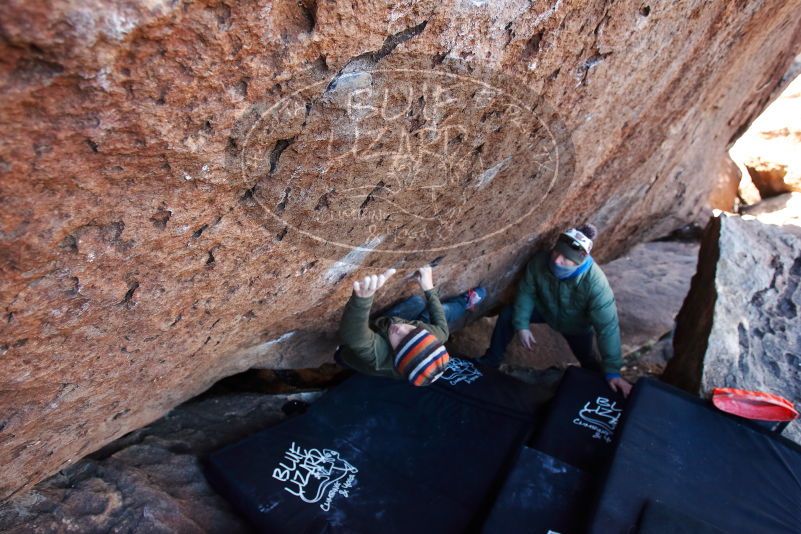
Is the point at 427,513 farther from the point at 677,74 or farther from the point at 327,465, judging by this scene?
the point at 677,74

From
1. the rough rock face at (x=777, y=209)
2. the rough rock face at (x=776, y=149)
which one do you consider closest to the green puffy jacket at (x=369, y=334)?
the rough rock face at (x=777, y=209)

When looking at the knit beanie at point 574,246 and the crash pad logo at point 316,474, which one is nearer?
the crash pad logo at point 316,474

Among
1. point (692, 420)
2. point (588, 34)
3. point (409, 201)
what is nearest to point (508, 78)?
point (588, 34)

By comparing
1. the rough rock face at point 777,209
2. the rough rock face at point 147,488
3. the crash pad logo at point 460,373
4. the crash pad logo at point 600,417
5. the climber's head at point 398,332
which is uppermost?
the rough rock face at point 777,209

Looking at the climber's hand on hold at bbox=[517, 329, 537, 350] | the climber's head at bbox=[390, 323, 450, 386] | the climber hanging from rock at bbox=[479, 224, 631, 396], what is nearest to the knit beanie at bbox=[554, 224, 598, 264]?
the climber hanging from rock at bbox=[479, 224, 631, 396]

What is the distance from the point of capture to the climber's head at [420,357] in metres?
3.09

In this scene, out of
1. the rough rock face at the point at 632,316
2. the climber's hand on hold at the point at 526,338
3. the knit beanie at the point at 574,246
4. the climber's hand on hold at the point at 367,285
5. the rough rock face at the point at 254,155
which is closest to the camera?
the rough rock face at the point at 254,155

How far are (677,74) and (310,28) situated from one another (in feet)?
8.33

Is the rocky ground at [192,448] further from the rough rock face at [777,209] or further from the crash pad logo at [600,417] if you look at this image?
the rough rock face at [777,209]

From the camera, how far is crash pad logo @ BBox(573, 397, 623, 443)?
124 inches

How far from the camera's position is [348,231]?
2.50 metres

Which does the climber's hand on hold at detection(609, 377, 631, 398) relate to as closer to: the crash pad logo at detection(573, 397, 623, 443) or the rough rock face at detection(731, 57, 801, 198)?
the crash pad logo at detection(573, 397, 623, 443)

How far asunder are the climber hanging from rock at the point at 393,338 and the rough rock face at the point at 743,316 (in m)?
1.65

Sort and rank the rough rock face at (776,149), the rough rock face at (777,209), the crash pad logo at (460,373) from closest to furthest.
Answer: the crash pad logo at (460,373)
the rough rock face at (777,209)
the rough rock face at (776,149)
